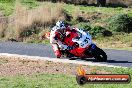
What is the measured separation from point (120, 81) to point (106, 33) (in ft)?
61.4

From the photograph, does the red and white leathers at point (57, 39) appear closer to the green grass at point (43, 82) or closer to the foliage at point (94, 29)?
the green grass at point (43, 82)

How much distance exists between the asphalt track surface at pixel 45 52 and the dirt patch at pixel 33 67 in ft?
5.68

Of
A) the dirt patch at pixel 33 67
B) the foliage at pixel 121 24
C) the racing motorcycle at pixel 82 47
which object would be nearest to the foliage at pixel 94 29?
the foliage at pixel 121 24

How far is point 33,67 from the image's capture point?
598 inches

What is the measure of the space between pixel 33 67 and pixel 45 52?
432 centimetres

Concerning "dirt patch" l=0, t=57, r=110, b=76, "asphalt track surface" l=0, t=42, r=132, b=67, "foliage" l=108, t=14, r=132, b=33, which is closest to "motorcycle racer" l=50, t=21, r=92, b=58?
"asphalt track surface" l=0, t=42, r=132, b=67

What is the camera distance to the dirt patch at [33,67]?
14259mm

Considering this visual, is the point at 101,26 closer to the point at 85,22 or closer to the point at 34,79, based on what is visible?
the point at 85,22

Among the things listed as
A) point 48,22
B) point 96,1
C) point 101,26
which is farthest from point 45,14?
point 96,1

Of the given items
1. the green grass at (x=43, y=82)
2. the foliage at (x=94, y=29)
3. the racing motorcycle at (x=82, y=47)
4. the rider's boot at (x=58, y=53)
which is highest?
the green grass at (x=43, y=82)

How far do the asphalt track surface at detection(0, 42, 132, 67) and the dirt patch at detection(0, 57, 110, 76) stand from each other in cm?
173

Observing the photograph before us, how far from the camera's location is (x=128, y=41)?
2392 centimetres

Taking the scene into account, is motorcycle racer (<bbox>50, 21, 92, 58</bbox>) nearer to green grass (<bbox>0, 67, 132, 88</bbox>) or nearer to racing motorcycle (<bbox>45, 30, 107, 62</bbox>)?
racing motorcycle (<bbox>45, 30, 107, 62</bbox>)

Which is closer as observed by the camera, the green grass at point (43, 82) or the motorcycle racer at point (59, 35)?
the green grass at point (43, 82)
